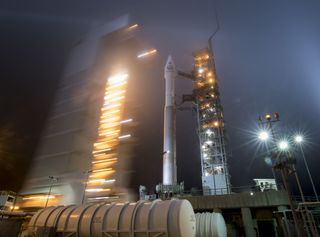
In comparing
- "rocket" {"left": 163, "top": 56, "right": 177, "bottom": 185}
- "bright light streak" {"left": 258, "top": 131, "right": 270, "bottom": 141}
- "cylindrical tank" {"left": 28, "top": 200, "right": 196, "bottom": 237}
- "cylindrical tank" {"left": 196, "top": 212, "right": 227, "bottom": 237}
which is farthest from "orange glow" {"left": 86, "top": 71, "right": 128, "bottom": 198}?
"bright light streak" {"left": 258, "top": 131, "right": 270, "bottom": 141}

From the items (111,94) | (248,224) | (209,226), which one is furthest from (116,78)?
(209,226)

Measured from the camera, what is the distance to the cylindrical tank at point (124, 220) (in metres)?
8.72

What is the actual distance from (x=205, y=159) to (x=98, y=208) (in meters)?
32.0

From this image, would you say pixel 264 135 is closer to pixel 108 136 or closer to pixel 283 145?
pixel 283 145

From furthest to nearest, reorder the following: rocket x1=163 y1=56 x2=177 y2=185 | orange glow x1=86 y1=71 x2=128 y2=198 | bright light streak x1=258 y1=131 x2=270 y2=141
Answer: orange glow x1=86 y1=71 x2=128 y2=198 < rocket x1=163 y1=56 x2=177 y2=185 < bright light streak x1=258 y1=131 x2=270 y2=141

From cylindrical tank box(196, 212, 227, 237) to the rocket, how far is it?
14628 millimetres

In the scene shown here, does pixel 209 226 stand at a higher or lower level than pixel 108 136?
lower

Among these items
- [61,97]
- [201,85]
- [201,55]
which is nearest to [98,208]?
[201,85]

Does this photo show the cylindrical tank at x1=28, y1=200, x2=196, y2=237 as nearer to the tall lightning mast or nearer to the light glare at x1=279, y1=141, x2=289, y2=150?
the light glare at x1=279, y1=141, x2=289, y2=150

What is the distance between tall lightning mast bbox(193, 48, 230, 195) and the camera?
1447 inches

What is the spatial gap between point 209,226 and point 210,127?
28311 millimetres

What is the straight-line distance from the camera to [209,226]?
51.7ft

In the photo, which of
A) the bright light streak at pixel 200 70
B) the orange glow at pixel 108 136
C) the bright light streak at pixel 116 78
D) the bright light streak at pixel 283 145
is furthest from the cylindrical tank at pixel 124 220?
the bright light streak at pixel 116 78

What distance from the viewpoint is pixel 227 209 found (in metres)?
24.7
